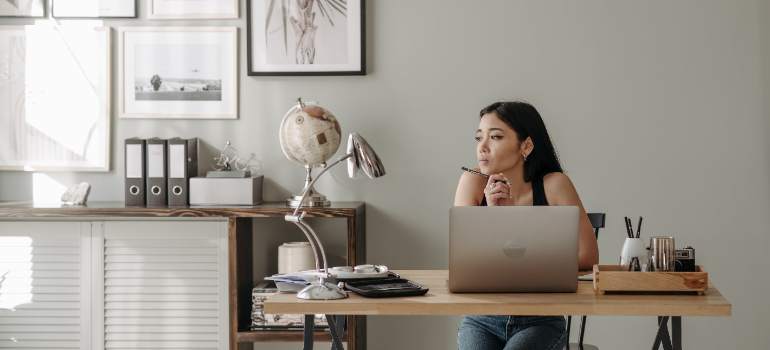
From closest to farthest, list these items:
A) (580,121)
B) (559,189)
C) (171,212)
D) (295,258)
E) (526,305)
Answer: (526,305)
(559,189)
(171,212)
(295,258)
(580,121)

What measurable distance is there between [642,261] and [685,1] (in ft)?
6.09

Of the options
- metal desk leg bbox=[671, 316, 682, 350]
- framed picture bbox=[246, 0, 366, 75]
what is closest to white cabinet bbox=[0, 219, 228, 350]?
framed picture bbox=[246, 0, 366, 75]

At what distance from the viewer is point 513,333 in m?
1.65

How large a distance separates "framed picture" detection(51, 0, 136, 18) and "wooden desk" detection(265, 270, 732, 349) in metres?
2.13

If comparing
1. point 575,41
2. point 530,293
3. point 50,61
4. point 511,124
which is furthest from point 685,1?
point 50,61

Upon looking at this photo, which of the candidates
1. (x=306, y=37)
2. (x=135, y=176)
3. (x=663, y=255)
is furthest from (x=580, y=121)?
(x=135, y=176)

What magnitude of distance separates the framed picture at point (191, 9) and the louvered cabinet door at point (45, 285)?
43.1 inches

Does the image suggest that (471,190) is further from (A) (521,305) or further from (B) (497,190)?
(A) (521,305)

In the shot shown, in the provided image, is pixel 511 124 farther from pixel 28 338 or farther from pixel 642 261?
pixel 28 338

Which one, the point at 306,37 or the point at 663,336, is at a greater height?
the point at 306,37

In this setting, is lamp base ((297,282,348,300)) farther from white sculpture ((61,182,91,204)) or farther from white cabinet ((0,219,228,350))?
white sculpture ((61,182,91,204))

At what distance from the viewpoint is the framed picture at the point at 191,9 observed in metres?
2.95

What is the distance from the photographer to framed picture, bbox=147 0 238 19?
2947 mm

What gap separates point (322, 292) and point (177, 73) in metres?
1.94
